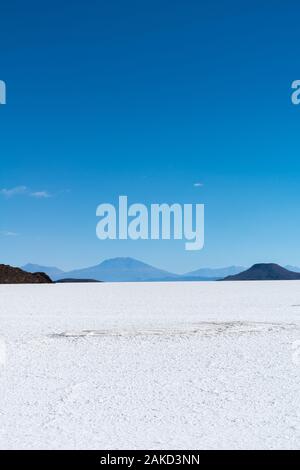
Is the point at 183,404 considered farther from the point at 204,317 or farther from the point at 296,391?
the point at 204,317

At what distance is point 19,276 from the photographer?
40781 mm

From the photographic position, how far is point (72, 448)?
10.0 feet

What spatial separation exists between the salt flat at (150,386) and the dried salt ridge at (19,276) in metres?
31.9

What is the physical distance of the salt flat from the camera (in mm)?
3268

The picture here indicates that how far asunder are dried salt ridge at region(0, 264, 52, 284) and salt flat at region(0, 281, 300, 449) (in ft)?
105

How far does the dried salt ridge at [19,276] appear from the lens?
1565 inches

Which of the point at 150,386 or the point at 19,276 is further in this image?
the point at 19,276

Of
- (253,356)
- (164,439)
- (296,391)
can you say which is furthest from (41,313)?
(164,439)

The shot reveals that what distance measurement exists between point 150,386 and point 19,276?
37.5 metres

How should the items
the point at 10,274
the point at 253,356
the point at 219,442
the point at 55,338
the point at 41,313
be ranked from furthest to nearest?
the point at 10,274, the point at 41,313, the point at 55,338, the point at 253,356, the point at 219,442

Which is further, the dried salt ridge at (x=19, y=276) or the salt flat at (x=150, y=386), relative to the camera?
the dried salt ridge at (x=19, y=276)

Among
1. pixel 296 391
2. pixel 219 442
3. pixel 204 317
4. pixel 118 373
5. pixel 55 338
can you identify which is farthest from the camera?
pixel 204 317

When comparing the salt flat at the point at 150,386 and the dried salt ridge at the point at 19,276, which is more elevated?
the dried salt ridge at the point at 19,276

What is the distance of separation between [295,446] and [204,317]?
22.3 ft
